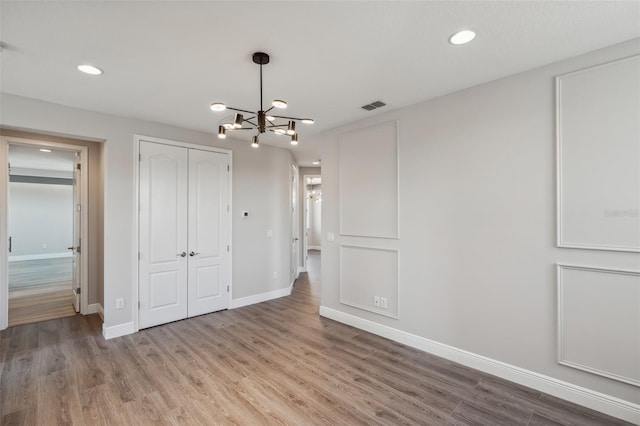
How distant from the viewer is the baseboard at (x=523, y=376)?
218cm

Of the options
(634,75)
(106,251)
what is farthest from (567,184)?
(106,251)

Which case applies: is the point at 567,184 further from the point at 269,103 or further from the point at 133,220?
the point at 133,220

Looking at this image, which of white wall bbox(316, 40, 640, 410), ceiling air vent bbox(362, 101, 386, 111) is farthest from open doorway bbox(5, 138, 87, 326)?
white wall bbox(316, 40, 640, 410)

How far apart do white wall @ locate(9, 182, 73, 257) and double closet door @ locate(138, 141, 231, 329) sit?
9.02 m

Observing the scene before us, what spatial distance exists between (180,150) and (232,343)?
278 cm

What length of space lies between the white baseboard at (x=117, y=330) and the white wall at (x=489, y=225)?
330 cm

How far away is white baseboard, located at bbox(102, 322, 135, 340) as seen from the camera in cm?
365

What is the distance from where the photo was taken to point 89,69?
2574mm

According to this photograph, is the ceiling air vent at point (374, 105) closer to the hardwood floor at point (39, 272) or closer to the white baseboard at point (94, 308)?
the white baseboard at point (94, 308)

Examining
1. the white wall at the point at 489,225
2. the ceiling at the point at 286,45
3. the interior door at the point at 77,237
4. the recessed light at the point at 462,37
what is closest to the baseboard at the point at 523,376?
the white wall at the point at 489,225

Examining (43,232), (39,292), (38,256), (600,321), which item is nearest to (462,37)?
(600,321)

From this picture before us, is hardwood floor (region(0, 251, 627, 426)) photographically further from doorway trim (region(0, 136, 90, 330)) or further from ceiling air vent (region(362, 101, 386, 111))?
ceiling air vent (region(362, 101, 386, 111))

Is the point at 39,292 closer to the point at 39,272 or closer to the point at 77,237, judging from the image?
the point at 77,237

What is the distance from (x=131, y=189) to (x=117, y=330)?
71.5 inches
